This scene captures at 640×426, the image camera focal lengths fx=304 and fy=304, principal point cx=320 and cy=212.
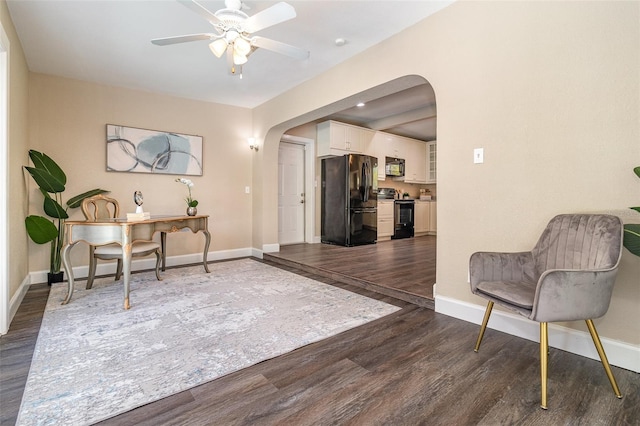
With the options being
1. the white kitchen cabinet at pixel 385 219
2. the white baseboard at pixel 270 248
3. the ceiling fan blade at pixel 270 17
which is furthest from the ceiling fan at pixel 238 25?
the white kitchen cabinet at pixel 385 219

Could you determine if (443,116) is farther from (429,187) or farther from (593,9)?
(429,187)

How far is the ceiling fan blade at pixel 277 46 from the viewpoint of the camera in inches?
90.7

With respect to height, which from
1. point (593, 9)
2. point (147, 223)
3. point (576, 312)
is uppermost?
point (593, 9)

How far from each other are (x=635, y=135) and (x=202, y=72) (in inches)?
161

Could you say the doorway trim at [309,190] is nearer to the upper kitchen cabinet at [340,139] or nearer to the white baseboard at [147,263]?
the upper kitchen cabinet at [340,139]

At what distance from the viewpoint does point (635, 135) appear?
1.71 metres

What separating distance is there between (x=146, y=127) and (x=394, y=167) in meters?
5.01

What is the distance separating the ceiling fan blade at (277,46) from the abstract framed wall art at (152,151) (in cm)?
292

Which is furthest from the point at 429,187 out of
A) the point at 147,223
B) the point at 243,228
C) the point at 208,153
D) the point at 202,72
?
the point at 147,223

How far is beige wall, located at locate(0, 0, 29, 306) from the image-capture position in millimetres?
2561

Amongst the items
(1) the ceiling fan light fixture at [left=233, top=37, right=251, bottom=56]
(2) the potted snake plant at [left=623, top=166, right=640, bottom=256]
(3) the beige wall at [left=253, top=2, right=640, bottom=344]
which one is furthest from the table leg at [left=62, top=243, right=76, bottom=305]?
(2) the potted snake plant at [left=623, top=166, right=640, bottom=256]

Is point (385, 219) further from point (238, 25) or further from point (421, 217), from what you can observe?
point (238, 25)

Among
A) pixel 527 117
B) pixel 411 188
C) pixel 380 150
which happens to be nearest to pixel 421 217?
pixel 411 188

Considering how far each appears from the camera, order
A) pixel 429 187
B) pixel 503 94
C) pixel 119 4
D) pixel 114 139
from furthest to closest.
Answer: pixel 429 187
pixel 114 139
pixel 119 4
pixel 503 94
